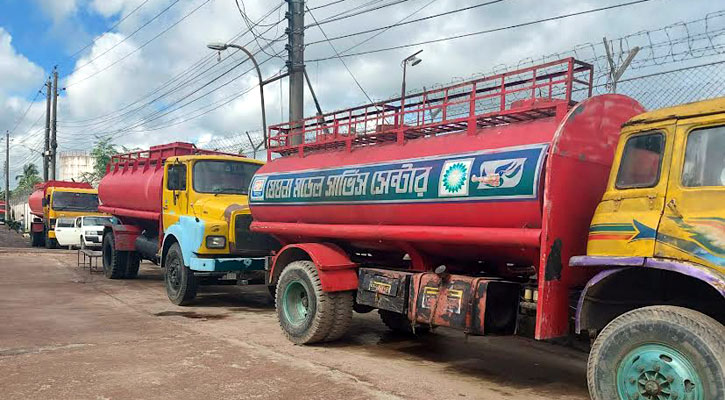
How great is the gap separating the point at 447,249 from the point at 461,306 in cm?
74

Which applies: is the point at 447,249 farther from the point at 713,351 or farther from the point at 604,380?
the point at 713,351

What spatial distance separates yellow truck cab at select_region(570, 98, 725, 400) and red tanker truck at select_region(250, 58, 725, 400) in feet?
0.04

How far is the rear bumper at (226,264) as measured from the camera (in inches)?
384

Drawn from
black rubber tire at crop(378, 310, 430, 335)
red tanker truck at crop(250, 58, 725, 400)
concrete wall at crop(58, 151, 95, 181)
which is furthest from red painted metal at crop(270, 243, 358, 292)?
concrete wall at crop(58, 151, 95, 181)

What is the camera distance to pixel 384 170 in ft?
22.6

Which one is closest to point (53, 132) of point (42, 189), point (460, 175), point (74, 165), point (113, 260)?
point (42, 189)

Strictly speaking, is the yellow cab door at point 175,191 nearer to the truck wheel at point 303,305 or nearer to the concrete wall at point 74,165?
the truck wheel at point 303,305

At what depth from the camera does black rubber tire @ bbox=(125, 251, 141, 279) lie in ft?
48.2

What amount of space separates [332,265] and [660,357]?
4.17m

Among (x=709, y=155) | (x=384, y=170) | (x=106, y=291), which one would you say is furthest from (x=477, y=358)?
(x=106, y=291)

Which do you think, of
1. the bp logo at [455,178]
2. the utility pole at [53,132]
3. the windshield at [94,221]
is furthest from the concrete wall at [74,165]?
the bp logo at [455,178]

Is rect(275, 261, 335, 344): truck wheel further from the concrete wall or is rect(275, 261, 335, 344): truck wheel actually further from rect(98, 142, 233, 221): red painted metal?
the concrete wall

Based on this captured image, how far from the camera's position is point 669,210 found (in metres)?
4.32

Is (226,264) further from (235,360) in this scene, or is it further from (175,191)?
(235,360)
